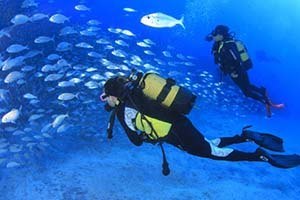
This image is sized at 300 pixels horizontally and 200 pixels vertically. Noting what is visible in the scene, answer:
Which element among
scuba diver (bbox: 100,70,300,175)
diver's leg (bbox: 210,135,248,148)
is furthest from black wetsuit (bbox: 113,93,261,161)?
diver's leg (bbox: 210,135,248,148)

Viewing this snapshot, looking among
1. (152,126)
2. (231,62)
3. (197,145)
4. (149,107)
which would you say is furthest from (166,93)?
(231,62)

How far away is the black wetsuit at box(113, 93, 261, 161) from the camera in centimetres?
541

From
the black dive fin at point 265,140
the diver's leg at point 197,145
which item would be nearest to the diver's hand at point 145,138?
the diver's leg at point 197,145

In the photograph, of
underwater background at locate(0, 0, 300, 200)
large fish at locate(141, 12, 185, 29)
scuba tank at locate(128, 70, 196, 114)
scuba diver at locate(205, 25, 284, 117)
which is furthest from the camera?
underwater background at locate(0, 0, 300, 200)

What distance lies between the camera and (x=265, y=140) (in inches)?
269

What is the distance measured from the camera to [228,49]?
840 centimetres

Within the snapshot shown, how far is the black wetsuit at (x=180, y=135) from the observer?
5.41m

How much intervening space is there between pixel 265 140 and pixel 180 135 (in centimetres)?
183

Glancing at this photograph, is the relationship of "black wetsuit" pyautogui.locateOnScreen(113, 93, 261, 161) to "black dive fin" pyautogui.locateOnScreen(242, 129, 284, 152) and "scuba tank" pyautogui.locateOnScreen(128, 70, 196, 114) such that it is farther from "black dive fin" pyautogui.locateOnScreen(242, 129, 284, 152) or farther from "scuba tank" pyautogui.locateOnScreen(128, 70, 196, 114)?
"black dive fin" pyautogui.locateOnScreen(242, 129, 284, 152)

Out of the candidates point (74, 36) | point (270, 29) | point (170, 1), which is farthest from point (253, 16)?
point (74, 36)

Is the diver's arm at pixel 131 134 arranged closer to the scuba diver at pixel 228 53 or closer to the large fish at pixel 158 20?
the scuba diver at pixel 228 53

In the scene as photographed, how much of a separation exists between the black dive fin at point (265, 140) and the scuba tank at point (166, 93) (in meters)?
1.89

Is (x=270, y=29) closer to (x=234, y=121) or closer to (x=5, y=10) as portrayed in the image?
(x=234, y=121)

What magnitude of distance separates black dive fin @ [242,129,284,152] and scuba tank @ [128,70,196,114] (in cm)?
189
